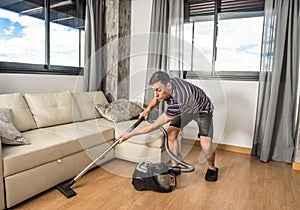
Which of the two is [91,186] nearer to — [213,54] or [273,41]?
[213,54]

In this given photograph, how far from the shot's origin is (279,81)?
8.58ft

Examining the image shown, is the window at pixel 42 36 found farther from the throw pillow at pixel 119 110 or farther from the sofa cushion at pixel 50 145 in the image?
the sofa cushion at pixel 50 145

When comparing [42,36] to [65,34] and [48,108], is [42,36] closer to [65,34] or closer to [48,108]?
[65,34]

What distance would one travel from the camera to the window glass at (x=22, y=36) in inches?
97.0

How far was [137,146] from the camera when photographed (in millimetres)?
2367

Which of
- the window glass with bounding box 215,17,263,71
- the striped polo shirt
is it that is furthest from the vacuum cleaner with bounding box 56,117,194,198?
the window glass with bounding box 215,17,263,71

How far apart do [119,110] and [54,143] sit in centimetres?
108

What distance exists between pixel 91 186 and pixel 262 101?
2.22 meters

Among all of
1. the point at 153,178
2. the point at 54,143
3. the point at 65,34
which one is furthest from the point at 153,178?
the point at 65,34

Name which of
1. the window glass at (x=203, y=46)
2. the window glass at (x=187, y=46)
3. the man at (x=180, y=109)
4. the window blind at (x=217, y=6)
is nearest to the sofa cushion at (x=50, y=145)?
the man at (x=180, y=109)

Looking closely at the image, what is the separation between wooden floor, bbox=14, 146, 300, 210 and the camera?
1707 mm

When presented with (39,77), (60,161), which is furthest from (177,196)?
(39,77)

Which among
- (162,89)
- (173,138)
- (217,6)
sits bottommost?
(173,138)

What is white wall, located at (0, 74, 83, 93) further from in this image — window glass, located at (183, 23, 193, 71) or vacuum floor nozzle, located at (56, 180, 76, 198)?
window glass, located at (183, 23, 193, 71)
